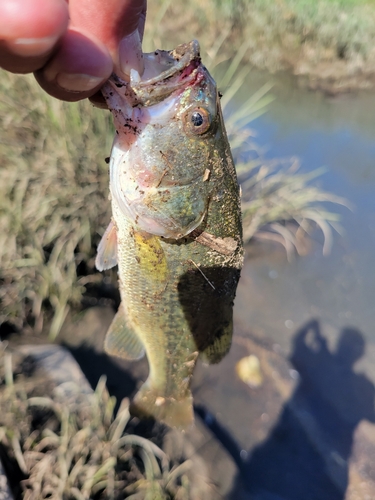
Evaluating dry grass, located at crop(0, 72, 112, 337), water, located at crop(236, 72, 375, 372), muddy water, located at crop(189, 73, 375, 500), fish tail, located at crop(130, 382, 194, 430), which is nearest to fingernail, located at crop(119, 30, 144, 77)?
fish tail, located at crop(130, 382, 194, 430)

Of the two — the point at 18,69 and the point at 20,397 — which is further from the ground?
the point at 18,69

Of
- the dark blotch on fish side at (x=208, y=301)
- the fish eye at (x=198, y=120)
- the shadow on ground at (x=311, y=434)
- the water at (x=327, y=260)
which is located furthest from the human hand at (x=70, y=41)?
the water at (x=327, y=260)

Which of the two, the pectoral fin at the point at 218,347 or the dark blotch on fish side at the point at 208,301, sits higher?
the dark blotch on fish side at the point at 208,301

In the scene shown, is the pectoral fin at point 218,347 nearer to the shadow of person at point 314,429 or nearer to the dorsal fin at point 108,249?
the dorsal fin at point 108,249

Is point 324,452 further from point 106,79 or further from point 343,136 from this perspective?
point 343,136

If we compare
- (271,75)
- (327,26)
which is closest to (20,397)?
(271,75)

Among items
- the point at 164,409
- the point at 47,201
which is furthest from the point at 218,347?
the point at 47,201
